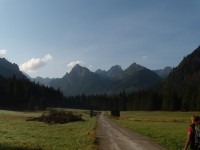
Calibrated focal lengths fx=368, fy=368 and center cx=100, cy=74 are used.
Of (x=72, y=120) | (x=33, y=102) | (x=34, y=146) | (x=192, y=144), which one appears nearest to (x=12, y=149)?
(x=34, y=146)

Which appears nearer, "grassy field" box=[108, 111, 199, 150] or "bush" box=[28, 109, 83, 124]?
"grassy field" box=[108, 111, 199, 150]

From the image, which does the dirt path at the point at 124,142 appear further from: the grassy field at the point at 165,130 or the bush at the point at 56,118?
the bush at the point at 56,118

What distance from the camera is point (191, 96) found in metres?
178

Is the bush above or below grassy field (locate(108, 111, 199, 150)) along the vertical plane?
above

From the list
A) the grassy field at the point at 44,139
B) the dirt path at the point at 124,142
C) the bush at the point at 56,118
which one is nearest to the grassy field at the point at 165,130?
the dirt path at the point at 124,142

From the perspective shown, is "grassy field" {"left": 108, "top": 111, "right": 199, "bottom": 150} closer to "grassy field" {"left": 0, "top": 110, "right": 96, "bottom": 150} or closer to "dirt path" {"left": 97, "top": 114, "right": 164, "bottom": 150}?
"dirt path" {"left": 97, "top": 114, "right": 164, "bottom": 150}

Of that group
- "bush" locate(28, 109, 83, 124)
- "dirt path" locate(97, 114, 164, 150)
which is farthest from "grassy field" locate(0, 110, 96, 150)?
"bush" locate(28, 109, 83, 124)

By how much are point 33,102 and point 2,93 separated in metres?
15.7

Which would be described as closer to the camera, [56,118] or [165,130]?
[165,130]

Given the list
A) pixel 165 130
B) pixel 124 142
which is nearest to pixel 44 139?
pixel 124 142

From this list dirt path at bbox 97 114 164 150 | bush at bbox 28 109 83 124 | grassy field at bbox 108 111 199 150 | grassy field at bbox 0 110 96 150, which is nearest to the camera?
grassy field at bbox 0 110 96 150

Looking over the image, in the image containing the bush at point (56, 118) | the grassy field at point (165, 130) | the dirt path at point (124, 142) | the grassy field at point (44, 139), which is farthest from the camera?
the bush at point (56, 118)

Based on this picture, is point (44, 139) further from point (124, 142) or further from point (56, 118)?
point (56, 118)

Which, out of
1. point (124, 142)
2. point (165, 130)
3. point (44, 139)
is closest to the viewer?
point (124, 142)
